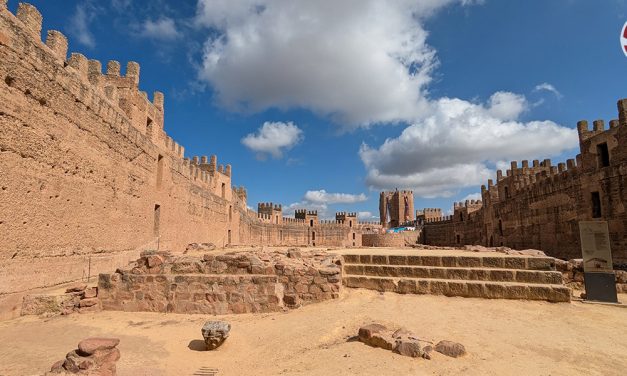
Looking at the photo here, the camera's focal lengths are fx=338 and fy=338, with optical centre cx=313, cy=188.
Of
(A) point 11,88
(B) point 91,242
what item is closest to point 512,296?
(B) point 91,242

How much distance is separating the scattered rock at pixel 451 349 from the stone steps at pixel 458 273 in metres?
4.56

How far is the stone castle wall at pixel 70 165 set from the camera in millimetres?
6582

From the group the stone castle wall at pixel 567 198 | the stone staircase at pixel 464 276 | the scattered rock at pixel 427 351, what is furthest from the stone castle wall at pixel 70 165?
the stone castle wall at pixel 567 198

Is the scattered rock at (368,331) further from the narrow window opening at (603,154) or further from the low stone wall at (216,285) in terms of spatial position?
the narrow window opening at (603,154)

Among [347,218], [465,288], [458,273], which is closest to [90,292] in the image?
[465,288]

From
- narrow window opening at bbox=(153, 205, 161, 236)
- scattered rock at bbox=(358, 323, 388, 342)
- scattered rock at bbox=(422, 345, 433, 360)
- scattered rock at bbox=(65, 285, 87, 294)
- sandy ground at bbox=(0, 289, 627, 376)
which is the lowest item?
sandy ground at bbox=(0, 289, 627, 376)

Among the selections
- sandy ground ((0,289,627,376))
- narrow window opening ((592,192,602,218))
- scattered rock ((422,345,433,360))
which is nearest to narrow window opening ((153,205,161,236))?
sandy ground ((0,289,627,376))

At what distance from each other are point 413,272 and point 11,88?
9.96 m

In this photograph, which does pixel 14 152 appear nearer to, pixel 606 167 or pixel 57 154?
pixel 57 154

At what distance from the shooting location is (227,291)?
25.2 feet

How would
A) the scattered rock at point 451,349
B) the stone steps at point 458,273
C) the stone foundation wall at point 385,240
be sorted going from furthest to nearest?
the stone foundation wall at point 385,240, the stone steps at point 458,273, the scattered rock at point 451,349

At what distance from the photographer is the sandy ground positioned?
172 inches

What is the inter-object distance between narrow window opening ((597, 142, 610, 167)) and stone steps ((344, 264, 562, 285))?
1222 cm

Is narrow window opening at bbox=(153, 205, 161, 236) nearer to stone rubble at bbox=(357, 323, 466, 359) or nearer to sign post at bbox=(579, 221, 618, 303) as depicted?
stone rubble at bbox=(357, 323, 466, 359)
